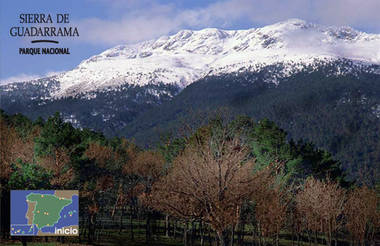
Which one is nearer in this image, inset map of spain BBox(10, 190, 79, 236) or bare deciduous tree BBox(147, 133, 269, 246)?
inset map of spain BBox(10, 190, 79, 236)

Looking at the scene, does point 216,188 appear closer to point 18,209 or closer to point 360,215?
point 18,209

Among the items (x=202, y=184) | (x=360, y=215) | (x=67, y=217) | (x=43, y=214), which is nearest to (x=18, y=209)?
(x=43, y=214)

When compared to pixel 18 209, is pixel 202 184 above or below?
above

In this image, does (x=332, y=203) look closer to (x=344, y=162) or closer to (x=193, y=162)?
(x=193, y=162)

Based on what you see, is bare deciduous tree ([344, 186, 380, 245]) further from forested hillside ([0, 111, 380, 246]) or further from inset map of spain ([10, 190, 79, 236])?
inset map of spain ([10, 190, 79, 236])

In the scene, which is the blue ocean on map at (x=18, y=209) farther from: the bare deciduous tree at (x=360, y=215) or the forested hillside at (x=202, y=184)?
the bare deciduous tree at (x=360, y=215)

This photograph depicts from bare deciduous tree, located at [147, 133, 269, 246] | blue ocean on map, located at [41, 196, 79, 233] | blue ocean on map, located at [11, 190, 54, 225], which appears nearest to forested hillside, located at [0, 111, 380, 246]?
bare deciduous tree, located at [147, 133, 269, 246]

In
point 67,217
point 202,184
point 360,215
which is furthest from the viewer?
point 360,215

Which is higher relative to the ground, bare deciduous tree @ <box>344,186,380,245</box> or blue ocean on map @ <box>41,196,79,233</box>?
blue ocean on map @ <box>41,196,79,233</box>

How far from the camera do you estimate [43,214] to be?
2447cm

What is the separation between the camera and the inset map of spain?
24562 millimetres

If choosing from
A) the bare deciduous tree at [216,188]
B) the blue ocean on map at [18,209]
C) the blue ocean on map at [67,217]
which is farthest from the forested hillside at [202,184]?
the blue ocean on map at [67,217]

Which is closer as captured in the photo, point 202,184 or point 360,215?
point 202,184

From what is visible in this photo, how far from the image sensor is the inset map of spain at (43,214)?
24562 millimetres
